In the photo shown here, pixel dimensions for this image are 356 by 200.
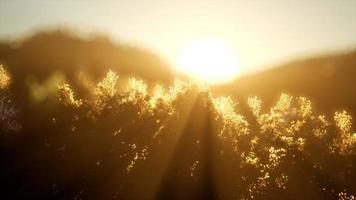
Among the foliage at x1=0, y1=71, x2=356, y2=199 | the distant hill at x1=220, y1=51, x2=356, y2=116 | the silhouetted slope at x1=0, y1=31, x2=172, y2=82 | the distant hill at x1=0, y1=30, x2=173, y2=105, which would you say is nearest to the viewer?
the foliage at x1=0, y1=71, x2=356, y2=199

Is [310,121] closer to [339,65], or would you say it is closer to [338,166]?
[338,166]

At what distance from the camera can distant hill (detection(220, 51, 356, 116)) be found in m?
112

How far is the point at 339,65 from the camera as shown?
5049 inches

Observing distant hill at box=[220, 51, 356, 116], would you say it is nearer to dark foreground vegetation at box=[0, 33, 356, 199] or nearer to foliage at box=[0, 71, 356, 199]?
dark foreground vegetation at box=[0, 33, 356, 199]

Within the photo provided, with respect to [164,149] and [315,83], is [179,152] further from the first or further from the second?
[315,83]

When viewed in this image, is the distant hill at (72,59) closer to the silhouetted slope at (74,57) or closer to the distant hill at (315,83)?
the silhouetted slope at (74,57)

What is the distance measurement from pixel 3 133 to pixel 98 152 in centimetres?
1331

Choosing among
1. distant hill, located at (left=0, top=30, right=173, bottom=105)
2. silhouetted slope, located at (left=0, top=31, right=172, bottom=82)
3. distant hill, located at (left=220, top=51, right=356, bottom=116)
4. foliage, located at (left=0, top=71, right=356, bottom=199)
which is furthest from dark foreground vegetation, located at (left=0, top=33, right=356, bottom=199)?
distant hill, located at (left=220, top=51, right=356, bottom=116)

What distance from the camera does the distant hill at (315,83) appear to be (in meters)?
112

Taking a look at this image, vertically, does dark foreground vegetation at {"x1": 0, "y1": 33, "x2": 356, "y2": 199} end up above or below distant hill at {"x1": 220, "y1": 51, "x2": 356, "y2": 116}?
below

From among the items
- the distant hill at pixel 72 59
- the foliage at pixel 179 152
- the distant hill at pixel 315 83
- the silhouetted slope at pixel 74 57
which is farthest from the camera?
the distant hill at pixel 315 83

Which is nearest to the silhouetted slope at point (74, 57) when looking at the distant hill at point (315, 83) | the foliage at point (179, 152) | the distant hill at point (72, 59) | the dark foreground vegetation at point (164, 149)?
the distant hill at point (72, 59)

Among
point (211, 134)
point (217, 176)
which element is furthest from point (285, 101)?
point (217, 176)

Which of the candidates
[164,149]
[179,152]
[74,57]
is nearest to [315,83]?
[74,57]
